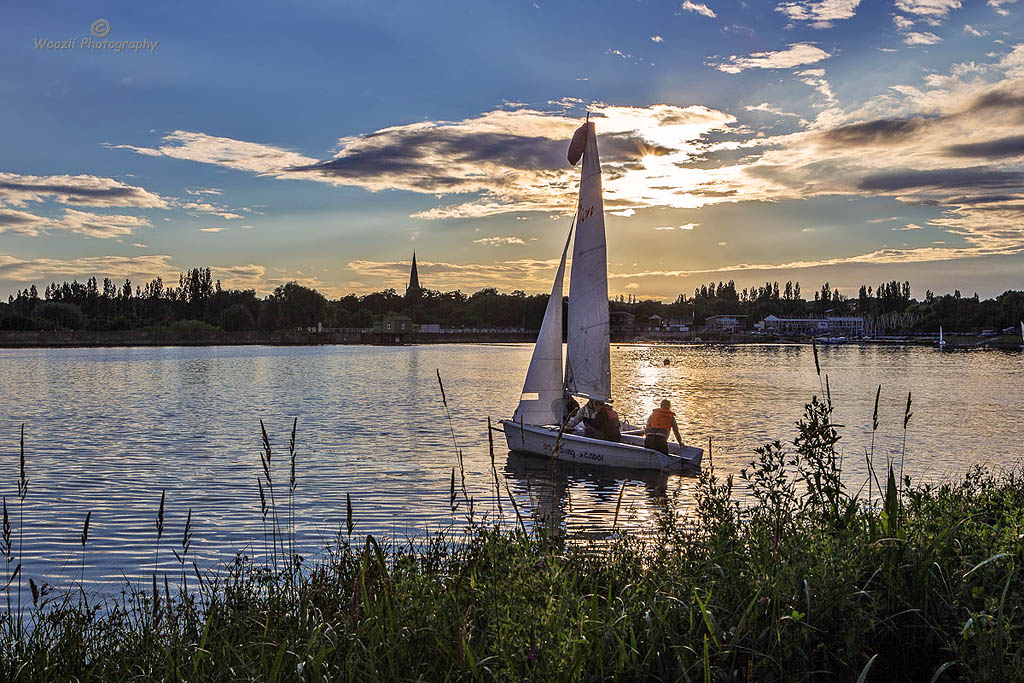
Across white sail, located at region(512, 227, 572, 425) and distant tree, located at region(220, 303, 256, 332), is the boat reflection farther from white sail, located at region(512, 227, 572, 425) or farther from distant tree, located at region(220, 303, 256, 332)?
distant tree, located at region(220, 303, 256, 332)

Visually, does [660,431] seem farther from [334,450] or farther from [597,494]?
[334,450]

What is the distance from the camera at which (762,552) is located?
16.9 ft

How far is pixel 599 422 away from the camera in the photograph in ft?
73.4

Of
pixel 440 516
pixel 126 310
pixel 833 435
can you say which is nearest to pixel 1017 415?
pixel 440 516

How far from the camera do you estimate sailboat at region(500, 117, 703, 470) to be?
22.7m

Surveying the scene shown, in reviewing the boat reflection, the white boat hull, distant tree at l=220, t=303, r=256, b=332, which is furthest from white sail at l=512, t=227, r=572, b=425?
distant tree at l=220, t=303, r=256, b=332

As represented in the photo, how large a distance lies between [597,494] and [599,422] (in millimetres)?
3110

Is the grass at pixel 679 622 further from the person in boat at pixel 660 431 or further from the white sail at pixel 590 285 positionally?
the white sail at pixel 590 285

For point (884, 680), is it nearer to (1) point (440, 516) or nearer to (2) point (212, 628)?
(2) point (212, 628)

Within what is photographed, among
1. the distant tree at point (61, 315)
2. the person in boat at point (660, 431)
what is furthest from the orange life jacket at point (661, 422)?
the distant tree at point (61, 315)

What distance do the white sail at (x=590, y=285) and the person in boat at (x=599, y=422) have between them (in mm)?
382

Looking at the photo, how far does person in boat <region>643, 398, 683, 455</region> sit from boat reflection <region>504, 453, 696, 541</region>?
720 mm

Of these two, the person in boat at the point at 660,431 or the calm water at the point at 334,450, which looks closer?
the calm water at the point at 334,450

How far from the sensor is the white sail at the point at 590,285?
2275 cm
